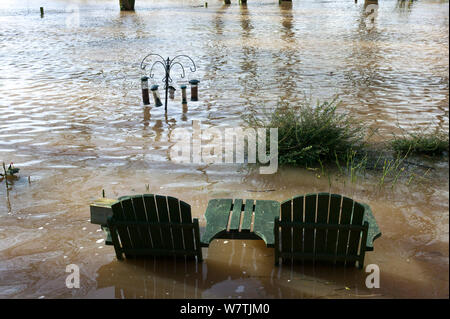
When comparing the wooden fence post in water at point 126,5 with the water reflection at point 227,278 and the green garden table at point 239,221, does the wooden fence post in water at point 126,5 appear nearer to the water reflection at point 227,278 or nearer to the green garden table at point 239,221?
the green garden table at point 239,221

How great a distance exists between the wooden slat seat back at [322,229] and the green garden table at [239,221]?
8.1 inches

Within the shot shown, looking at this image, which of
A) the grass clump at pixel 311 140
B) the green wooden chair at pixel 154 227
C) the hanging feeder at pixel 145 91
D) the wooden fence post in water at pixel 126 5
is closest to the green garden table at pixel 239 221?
the green wooden chair at pixel 154 227

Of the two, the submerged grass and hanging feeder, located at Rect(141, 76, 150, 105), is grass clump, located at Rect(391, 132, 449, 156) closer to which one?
the submerged grass

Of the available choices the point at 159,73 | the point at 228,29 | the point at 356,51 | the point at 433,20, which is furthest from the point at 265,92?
the point at 433,20

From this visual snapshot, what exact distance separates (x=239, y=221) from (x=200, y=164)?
239 centimetres

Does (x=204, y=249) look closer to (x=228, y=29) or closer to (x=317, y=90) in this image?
(x=317, y=90)

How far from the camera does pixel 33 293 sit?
3879 millimetres

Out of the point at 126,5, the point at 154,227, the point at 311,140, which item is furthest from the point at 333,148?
the point at 126,5

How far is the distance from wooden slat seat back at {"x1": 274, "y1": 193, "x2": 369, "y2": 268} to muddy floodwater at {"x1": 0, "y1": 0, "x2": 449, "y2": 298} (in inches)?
7.2

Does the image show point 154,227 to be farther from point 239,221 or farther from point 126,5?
point 126,5

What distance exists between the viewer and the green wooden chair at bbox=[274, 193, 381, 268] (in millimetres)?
3734

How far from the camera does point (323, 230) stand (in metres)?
3.85

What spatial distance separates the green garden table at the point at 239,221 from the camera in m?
4.14

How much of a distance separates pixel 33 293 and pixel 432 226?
3.85 m
